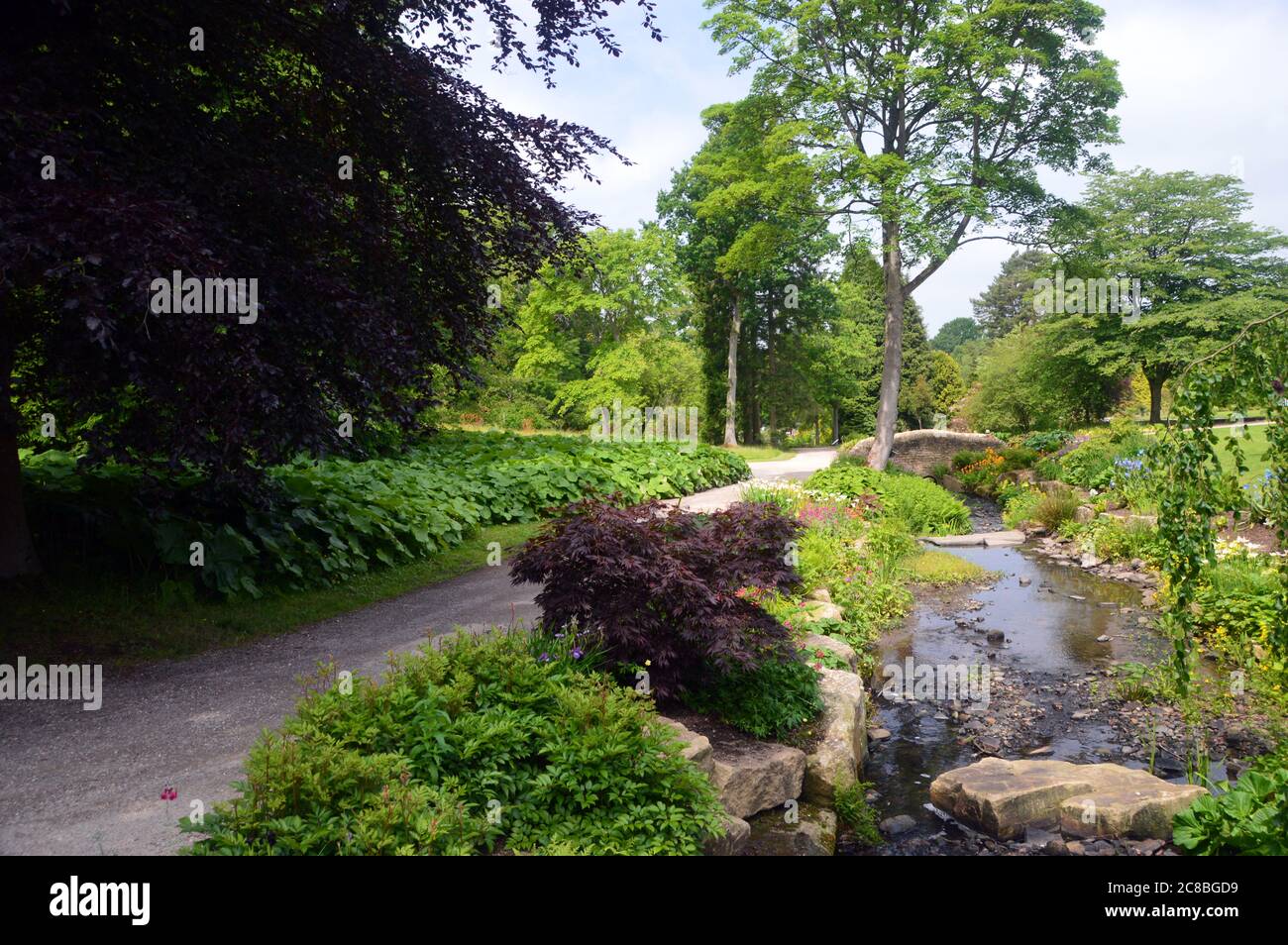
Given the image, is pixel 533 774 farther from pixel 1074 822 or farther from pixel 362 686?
pixel 1074 822

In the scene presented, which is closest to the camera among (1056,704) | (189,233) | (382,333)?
(189,233)

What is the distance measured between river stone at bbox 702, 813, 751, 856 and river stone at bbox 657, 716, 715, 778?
280 mm

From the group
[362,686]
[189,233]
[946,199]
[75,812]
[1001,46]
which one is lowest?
[75,812]

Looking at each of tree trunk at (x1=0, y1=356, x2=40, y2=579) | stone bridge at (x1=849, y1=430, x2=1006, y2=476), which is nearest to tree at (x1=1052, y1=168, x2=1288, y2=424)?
stone bridge at (x1=849, y1=430, x2=1006, y2=476)

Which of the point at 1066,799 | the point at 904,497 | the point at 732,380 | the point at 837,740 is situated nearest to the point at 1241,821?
the point at 1066,799

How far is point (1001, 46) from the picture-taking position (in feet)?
51.8

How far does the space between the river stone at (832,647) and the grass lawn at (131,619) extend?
438 centimetres

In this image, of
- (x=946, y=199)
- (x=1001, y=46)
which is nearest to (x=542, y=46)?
(x=946, y=199)

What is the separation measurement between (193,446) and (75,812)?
234 centimetres

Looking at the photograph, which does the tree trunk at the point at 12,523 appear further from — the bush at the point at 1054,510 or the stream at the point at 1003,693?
the bush at the point at 1054,510

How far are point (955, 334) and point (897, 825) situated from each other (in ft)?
325

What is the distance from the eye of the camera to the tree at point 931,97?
53.5 feet

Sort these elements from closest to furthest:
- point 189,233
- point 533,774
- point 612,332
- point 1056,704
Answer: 1. point 533,774
2. point 189,233
3. point 1056,704
4. point 612,332

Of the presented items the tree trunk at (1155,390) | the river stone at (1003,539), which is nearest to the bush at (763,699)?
the river stone at (1003,539)
